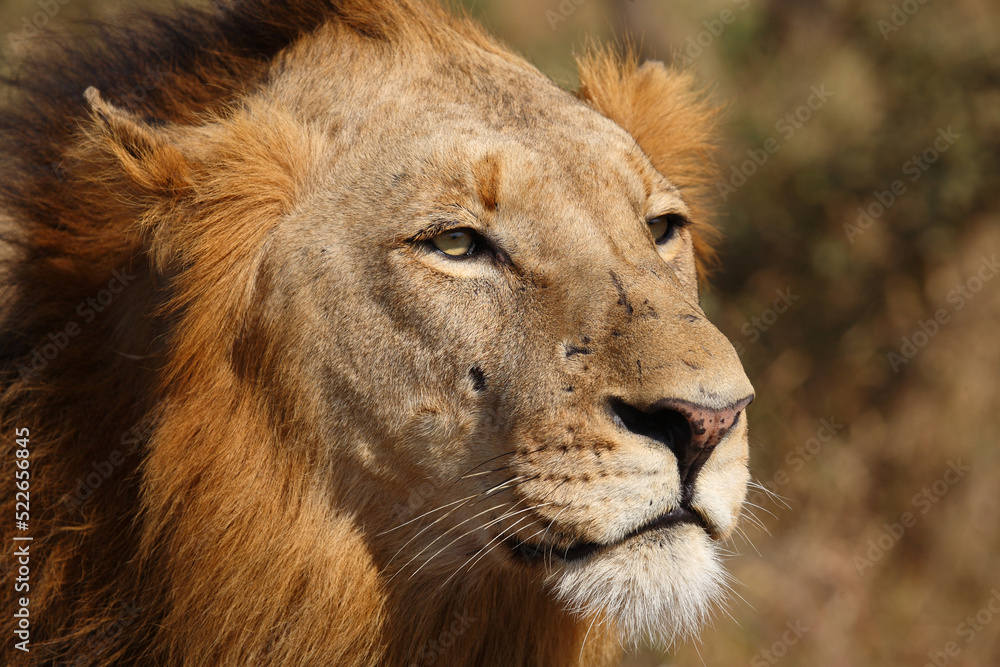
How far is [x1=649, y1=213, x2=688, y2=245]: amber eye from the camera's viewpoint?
309 centimetres

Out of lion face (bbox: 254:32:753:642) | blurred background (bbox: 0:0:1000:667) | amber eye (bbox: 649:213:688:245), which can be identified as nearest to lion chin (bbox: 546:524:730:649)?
lion face (bbox: 254:32:753:642)

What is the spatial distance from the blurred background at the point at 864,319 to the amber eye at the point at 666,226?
3.03 m

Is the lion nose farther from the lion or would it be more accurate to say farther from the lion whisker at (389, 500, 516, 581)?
the lion whisker at (389, 500, 516, 581)

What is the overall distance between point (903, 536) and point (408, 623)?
486 cm

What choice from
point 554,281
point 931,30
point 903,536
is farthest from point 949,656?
point 554,281

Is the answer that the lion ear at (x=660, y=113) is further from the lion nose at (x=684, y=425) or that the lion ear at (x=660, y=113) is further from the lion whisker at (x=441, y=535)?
the lion whisker at (x=441, y=535)

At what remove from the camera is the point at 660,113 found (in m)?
3.50

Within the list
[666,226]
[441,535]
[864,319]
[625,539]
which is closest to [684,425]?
[625,539]

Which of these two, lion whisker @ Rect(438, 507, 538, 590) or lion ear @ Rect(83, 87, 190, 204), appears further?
lion ear @ Rect(83, 87, 190, 204)

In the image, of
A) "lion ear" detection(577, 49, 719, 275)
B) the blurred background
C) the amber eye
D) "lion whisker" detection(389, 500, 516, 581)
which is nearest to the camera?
"lion whisker" detection(389, 500, 516, 581)

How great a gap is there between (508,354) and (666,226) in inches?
39.3

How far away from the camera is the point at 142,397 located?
2.71 meters

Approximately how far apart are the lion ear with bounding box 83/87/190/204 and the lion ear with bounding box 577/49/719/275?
1.61m

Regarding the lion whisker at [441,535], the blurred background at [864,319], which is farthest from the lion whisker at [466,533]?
the blurred background at [864,319]
